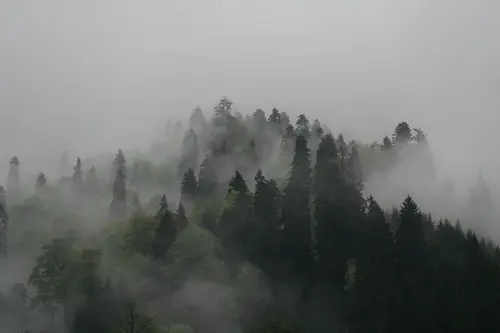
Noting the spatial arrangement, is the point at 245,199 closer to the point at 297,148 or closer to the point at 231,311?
the point at 297,148

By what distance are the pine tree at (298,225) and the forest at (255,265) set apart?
7.9 inches

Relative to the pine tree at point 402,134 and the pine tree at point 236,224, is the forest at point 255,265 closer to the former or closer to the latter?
the pine tree at point 236,224

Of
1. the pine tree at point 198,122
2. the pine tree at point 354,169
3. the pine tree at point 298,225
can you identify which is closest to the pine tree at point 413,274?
the pine tree at point 298,225

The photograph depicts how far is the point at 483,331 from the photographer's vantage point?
242 ft

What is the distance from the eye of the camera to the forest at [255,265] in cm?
7656

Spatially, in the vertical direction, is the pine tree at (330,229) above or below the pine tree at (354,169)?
below

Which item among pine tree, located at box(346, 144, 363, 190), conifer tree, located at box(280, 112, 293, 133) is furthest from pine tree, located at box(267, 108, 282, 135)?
pine tree, located at box(346, 144, 363, 190)

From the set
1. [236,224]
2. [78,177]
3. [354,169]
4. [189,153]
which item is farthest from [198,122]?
[236,224]

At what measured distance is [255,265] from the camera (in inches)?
3440

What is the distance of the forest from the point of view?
7656cm

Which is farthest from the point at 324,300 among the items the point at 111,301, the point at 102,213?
the point at 102,213

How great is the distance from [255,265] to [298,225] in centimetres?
867

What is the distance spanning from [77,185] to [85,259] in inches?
1988

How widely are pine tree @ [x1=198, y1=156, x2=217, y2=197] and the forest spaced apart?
227 millimetres
